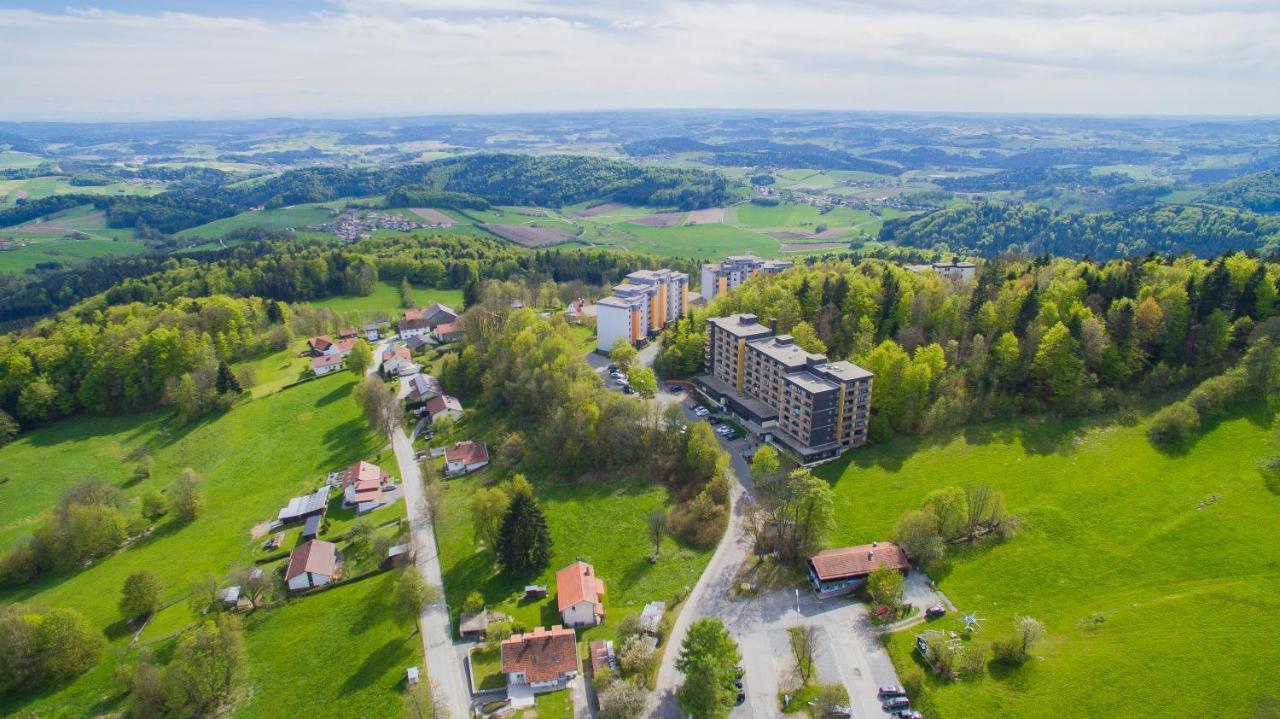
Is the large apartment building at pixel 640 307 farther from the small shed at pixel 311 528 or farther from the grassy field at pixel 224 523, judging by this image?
the small shed at pixel 311 528

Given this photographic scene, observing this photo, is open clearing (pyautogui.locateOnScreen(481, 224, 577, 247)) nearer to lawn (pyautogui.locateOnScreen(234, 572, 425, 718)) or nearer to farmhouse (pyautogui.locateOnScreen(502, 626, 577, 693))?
lawn (pyautogui.locateOnScreen(234, 572, 425, 718))

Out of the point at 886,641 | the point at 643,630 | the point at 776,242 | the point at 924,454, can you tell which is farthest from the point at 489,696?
the point at 776,242

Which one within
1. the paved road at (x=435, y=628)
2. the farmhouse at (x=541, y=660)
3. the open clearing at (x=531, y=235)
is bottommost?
the paved road at (x=435, y=628)

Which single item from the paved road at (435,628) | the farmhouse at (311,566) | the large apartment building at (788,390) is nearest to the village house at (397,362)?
the paved road at (435,628)

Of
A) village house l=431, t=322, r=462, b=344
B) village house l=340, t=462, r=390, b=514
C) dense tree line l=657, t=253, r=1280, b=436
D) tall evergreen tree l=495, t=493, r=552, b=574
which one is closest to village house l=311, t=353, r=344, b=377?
village house l=431, t=322, r=462, b=344

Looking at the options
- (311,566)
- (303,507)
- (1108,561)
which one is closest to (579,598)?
(311,566)

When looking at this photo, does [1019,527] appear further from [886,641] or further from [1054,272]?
[1054,272]
